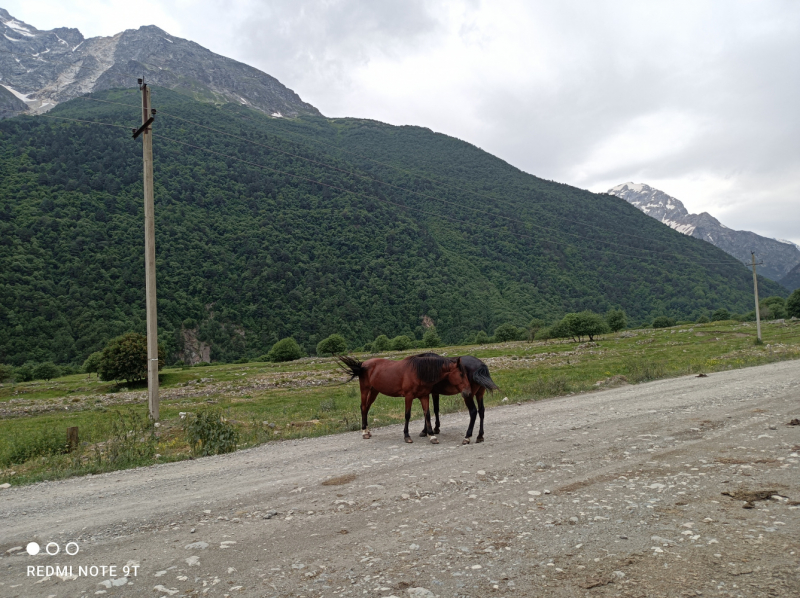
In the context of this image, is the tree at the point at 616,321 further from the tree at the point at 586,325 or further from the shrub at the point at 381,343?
the shrub at the point at 381,343

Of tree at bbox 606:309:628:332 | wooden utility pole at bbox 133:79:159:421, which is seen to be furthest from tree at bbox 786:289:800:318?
wooden utility pole at bbox 133:79:159:421

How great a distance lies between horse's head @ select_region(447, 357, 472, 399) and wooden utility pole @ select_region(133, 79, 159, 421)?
954 centimetres

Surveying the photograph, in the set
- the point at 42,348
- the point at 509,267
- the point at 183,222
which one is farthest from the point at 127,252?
the point at 509,267

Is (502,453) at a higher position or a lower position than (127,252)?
lower

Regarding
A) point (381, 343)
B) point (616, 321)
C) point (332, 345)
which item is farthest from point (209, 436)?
point (381, 343)

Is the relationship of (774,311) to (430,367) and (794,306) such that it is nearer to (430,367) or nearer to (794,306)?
(794,306)

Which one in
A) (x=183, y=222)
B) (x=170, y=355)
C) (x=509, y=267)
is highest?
(x=183, y=222)

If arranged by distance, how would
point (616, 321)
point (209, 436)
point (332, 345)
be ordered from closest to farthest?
point (209, 436) → point (332, 345) → point (616, 321)

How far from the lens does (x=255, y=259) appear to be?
144m

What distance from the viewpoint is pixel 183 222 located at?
143000 millimetres

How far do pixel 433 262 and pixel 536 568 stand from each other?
16509cm

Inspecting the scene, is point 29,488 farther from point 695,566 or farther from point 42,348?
point 42,348

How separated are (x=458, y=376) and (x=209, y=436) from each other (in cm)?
611

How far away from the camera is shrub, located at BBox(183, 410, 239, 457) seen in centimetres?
1056
